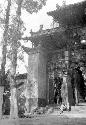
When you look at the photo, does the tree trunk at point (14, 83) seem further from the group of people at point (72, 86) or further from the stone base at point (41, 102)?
the stone base at point (41, 102)

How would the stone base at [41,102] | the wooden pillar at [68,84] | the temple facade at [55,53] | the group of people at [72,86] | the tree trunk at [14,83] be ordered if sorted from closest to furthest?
the tree trunk at [14,83], the wooden pillar at [68,84], the group of people at [72,86], the temple facade at [55,53], the stone base at [41,102]

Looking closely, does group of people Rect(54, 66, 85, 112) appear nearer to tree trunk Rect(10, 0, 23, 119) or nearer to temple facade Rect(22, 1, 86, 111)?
temple facade Rect(22, 1, 86, 111)

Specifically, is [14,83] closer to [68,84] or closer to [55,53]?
[68,84]

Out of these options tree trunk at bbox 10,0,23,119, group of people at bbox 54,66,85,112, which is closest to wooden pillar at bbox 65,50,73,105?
group of people at bbox 54,66,85,112

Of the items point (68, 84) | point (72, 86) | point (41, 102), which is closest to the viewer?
point (68, 84)

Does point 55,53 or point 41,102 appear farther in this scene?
point 55,53

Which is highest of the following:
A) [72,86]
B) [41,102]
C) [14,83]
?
[72,86]

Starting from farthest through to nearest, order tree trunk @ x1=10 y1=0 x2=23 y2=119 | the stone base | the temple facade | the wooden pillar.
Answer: the stone base < the temple facade < the wooden pillar < tree trunk @ x1=10 y1=0 x2=23 y2=119

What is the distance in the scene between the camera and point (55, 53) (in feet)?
66.7

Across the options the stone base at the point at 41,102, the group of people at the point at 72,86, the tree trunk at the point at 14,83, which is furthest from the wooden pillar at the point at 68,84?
the tree trunk at the point at 14,83

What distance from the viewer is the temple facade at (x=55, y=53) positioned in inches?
728

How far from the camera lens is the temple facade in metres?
18.5

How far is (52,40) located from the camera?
20281 mm

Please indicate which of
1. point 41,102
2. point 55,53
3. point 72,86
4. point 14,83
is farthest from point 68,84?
point 14,83
